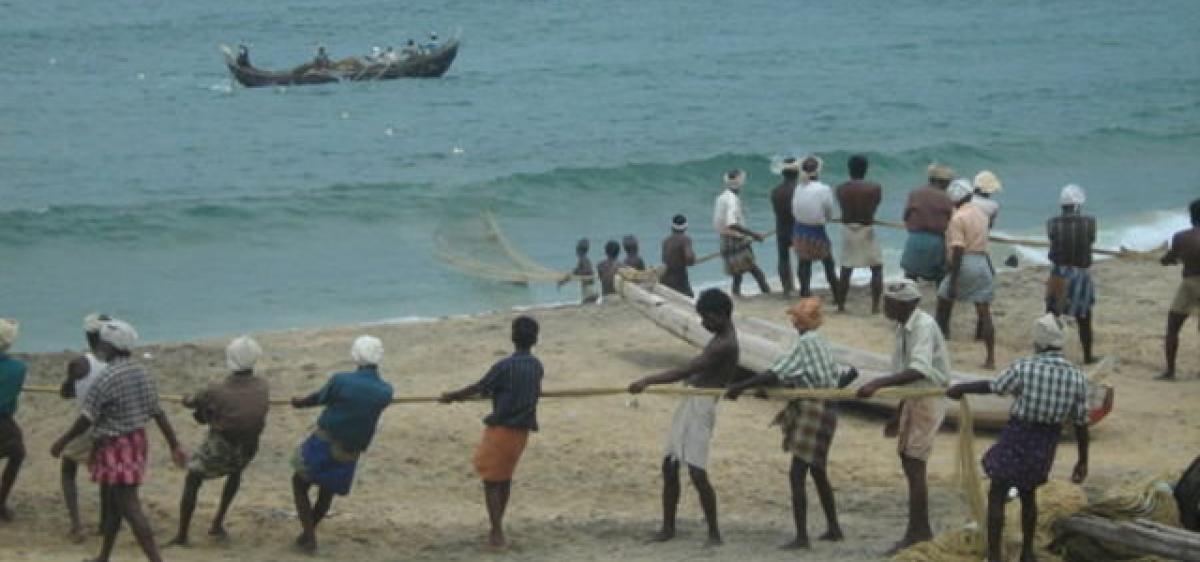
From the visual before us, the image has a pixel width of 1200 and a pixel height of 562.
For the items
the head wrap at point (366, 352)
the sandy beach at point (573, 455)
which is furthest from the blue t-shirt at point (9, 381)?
the head wrap at point (366, 352)

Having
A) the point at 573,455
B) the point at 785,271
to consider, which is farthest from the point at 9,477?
the point at 785,271

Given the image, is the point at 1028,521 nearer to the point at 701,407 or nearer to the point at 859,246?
the point at 701,407

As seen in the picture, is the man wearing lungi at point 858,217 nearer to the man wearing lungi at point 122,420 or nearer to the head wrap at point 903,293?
the head wrap at point 903,293

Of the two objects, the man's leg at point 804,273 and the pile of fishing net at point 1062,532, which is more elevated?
the man's leg at point 804,273

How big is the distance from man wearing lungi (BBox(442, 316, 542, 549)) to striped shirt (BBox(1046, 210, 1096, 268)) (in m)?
5.48

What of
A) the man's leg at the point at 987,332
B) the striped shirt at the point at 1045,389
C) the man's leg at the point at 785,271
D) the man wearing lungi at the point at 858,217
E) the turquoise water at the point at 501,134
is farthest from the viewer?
the turquoise water at the point at 501,134

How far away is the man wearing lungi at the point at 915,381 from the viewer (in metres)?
10.0

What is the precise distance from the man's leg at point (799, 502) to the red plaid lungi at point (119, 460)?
10.8 feet

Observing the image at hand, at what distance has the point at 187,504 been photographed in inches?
421

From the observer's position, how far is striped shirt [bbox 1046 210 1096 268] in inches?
572

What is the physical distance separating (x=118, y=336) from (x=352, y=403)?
125cm

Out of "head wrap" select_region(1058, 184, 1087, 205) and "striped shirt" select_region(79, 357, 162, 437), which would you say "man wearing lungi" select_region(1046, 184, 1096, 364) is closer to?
"head wrap" select_region(1058, 184, 1087, 205)

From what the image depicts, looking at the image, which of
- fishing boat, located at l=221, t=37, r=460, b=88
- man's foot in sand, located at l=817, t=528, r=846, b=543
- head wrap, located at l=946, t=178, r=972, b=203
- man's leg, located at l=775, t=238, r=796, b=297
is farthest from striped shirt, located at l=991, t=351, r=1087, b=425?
fishing boat, located at l=221, t=37, r=460, b=88

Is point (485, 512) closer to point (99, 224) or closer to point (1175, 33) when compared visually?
point (99, 224)
